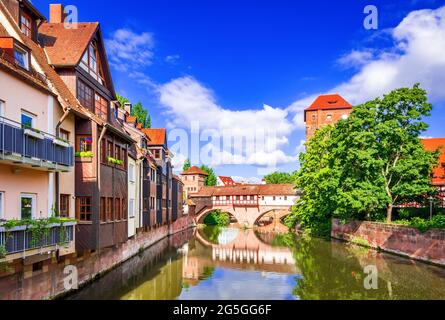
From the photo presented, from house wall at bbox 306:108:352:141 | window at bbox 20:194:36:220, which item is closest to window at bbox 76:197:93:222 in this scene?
window at bbox 20:194:36:220

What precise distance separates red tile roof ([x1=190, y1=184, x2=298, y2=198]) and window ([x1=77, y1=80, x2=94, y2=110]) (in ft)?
152

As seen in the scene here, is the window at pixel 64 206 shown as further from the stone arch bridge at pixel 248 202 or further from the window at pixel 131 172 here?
the stone arch bridge at pixel 248 202

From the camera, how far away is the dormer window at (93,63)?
1817 cm

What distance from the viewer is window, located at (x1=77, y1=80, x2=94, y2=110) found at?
17355mm

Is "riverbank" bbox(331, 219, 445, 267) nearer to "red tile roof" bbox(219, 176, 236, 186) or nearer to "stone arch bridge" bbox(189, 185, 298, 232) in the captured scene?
"stone arch bridge" bbox(189, 185, 298, 232)

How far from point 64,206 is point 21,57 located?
18.7 ft

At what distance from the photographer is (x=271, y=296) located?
16312 millimetres

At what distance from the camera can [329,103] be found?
240 ft

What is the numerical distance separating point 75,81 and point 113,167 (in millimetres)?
4163

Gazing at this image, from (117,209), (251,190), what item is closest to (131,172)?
(117,209)

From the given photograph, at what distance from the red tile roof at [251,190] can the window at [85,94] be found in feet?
152

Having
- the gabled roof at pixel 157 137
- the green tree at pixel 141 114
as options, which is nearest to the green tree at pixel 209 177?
the green tree at pixel 141 114

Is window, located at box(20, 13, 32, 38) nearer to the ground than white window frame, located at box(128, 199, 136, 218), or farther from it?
farther from it

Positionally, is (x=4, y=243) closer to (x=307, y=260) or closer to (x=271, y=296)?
(x=271, y=296)
